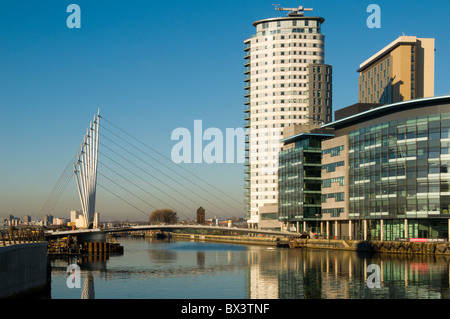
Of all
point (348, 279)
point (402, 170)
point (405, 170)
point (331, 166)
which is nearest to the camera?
point (348, 279)

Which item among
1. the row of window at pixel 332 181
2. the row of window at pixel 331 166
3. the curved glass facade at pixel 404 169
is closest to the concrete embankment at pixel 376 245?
the curved glass facade at pixel 404 169

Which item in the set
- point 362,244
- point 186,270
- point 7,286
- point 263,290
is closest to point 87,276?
point 186,270

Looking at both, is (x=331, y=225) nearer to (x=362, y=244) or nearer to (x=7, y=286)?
(x=362, y=244)

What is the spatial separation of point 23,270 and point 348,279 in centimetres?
3454

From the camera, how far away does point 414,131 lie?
109562mm

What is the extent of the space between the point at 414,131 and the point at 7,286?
84053mm

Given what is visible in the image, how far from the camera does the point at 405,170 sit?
111250 millimetres

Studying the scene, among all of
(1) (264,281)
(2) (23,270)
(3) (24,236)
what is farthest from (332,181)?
(2) (23,270)

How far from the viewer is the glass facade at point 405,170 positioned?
10606 centimetres

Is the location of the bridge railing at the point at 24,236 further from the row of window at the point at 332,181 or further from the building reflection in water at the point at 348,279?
the row of window at the point at 332,181

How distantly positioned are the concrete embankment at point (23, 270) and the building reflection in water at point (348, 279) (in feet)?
63.1

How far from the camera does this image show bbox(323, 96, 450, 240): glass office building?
10638cm

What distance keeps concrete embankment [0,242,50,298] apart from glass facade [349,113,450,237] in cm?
7245

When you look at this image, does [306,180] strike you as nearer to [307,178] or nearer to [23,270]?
[307,178]
